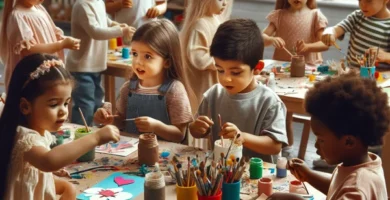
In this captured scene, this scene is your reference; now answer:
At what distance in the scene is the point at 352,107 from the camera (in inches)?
64.1

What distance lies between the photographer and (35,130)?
1.88 metres

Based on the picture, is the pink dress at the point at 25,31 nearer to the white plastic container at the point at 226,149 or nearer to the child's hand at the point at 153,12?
the child's hand at the point at 153,12

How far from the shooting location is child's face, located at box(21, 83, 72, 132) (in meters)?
1.86

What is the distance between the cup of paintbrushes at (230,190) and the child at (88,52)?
2.15 metres

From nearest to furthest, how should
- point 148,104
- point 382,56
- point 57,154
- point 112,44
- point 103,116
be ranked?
point 57,154 → point 103,116 → point 148,104 → point 382,56 → point 112,44

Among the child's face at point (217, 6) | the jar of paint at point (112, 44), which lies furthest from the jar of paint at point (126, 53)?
the child's face at point (217, 6)

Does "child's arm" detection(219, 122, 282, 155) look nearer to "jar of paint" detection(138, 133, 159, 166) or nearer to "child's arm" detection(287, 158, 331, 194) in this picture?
"jar of paint" detection(138, 133, 159, 166)

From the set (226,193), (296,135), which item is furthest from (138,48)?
(296,135)

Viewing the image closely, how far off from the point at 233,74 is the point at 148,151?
468 mm

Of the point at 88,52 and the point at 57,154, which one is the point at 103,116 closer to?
the point at 57,154

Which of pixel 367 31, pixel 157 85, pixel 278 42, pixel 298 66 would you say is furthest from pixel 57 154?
pixel 367 31

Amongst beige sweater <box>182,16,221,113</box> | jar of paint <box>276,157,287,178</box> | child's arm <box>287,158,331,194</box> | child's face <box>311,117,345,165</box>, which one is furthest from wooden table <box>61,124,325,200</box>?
beige sweater <box>182,16,221,113</box>

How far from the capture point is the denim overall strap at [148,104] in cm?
267

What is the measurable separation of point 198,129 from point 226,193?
496 millimetres
